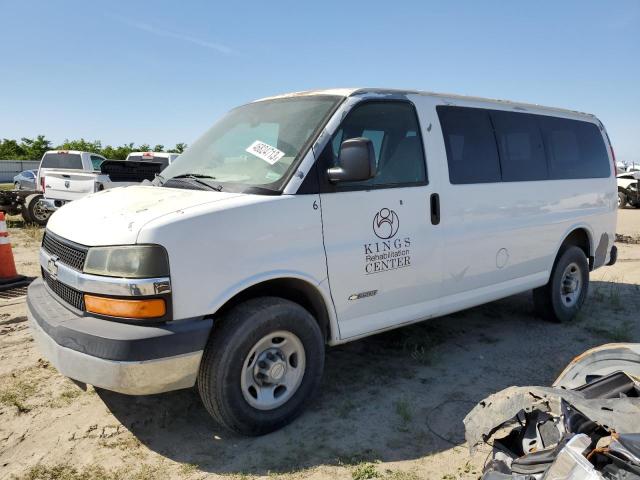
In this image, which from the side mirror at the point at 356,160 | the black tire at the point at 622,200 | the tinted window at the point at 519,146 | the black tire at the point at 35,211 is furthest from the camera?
the black tire at the point at 622,200

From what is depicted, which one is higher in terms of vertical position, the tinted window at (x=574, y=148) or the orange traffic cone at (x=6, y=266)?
the tinted window at (x=574, y=148)

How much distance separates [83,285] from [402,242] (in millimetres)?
2166

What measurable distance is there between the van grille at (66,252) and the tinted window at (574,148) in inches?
178

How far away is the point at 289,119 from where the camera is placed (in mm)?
3775

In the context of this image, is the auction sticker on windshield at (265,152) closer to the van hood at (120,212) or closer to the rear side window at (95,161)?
the van hood at (120,212)

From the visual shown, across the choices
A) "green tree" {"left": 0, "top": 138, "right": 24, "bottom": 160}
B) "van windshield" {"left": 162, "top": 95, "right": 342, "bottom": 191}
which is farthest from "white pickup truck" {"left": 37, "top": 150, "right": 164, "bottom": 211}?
"green tree" {"left": 0, "top": 138, "right": 24, "bottom": 160}

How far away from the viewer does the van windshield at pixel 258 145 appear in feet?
11.4

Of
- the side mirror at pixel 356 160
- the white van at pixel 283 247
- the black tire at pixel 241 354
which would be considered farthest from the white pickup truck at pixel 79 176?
the black tire at pixel 241 354

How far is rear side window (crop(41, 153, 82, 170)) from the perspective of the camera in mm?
14398

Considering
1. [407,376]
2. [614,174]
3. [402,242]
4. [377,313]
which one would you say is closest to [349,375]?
[407,376]

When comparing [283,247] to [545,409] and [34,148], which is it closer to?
[545,409]

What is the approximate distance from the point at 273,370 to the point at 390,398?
106cm

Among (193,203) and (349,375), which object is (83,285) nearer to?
(193,203)

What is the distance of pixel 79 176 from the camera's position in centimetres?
1191
